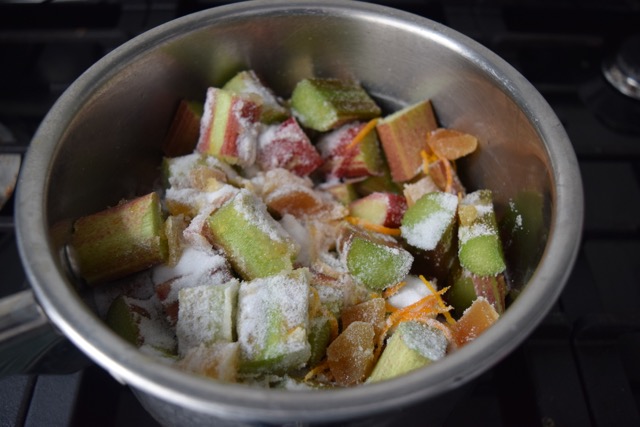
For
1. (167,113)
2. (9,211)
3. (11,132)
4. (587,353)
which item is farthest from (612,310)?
(11,132)

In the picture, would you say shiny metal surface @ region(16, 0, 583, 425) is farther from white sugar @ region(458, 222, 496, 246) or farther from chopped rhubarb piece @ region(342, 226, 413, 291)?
chopped rhubarb piece @ region(342, 226, 413, 291)

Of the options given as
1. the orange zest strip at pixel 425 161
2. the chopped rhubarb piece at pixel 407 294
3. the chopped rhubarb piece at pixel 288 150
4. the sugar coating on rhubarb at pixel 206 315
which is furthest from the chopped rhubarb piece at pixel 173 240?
the orange zest strip at pixel 425 161

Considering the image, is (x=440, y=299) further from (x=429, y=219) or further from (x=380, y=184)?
(x=380, y=184)

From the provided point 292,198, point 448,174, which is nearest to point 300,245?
point 292,198

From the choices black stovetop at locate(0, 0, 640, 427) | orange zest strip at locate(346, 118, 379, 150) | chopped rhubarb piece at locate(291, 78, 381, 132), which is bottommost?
black stovetop at locate(0, 0, 640, 427)

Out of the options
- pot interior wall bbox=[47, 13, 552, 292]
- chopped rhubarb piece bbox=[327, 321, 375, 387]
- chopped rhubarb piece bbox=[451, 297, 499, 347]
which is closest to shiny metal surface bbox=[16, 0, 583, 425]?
pot interior wall bbox=[47, 13, 552, 292]

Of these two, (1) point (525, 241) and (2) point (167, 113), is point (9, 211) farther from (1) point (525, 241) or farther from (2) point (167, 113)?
(1) point (525, 241)

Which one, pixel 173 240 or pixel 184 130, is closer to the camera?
pixel 173 240

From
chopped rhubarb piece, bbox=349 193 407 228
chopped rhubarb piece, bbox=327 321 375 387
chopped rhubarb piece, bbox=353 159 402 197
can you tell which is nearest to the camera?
chopped rhubarb piece, bbox=327 321 375 387
